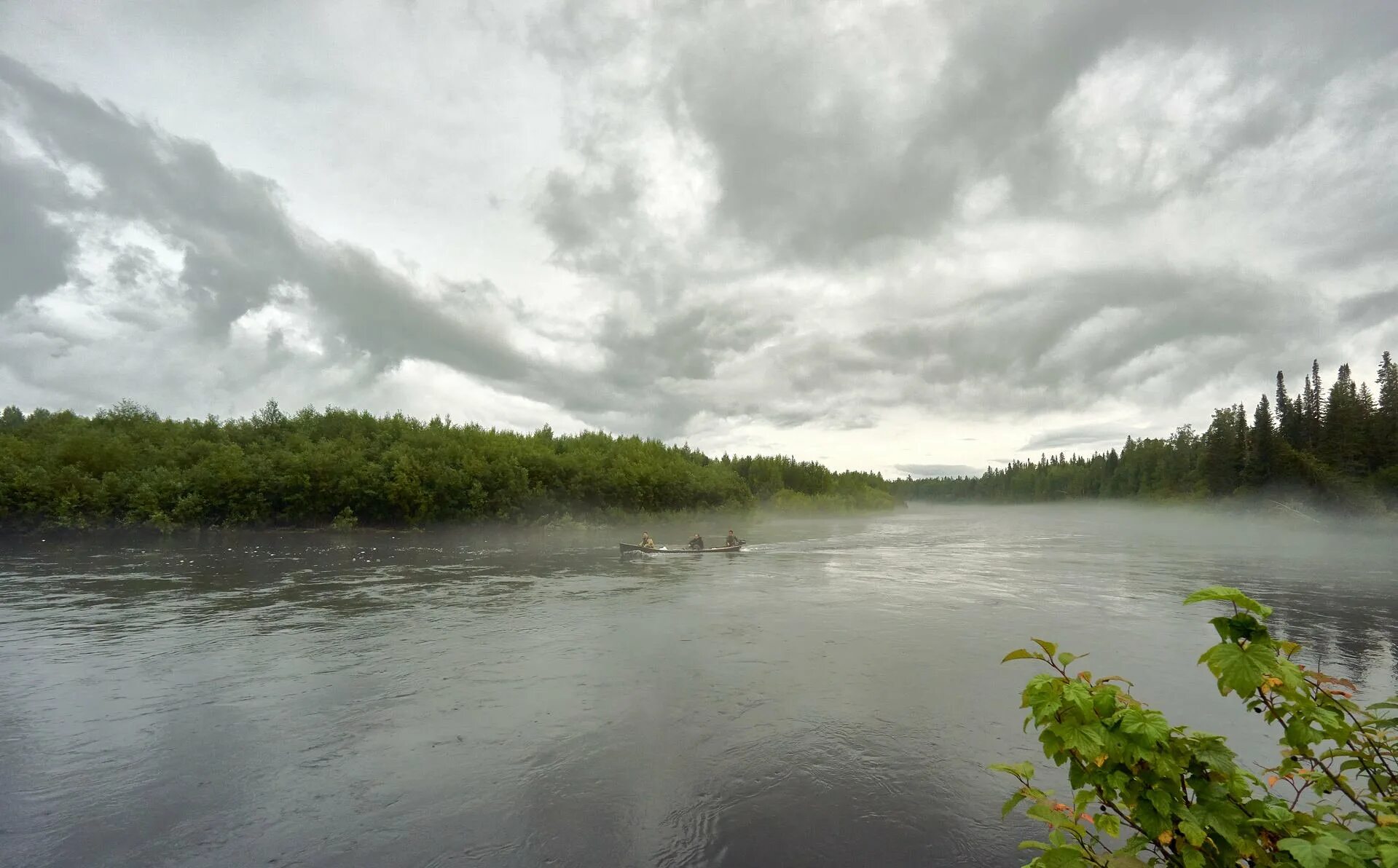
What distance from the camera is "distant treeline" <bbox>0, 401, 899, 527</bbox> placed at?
5781cm

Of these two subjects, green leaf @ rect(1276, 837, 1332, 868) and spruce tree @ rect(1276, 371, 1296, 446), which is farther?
spruce tree @ rect(1276, 371, 1296, 446)

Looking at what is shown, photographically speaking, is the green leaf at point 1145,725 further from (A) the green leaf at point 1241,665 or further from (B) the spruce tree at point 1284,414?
(B) the spruce tree at point 1284,414

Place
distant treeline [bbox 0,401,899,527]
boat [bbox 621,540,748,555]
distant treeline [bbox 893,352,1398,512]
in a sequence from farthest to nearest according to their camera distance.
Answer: distant treeline [bbox 893,352,1398,512] < distant treeline [bbox 0,401,899,527] < boat [bbox 621,540,748,555]

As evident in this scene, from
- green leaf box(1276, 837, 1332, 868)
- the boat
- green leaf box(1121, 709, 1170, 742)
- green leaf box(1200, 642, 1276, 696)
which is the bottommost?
the boat

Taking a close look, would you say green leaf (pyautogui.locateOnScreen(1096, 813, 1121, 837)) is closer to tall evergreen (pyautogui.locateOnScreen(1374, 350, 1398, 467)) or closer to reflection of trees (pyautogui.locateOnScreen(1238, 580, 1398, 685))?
reflection of trees (pyautogui.locateOnScreen(1238, 580, 1398, 685))

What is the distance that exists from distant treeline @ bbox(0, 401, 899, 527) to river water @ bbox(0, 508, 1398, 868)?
1247 inches

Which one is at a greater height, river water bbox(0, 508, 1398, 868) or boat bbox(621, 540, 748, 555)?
boat bbox(621, 540, 748, 555)

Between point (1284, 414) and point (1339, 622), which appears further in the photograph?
point (1284, 414)

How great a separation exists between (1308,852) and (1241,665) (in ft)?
2.24

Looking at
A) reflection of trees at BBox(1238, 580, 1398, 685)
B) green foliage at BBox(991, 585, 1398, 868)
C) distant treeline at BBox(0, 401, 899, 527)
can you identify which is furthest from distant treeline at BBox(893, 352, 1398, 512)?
green foliage at BBox(991, 585, 1398, 868)

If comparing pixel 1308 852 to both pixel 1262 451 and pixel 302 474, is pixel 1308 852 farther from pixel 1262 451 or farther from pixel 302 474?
pixel 1262 451

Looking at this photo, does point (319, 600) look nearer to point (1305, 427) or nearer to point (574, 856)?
point (574, 856)

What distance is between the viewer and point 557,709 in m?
13.6

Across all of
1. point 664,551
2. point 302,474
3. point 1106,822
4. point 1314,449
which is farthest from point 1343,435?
point 302,474
